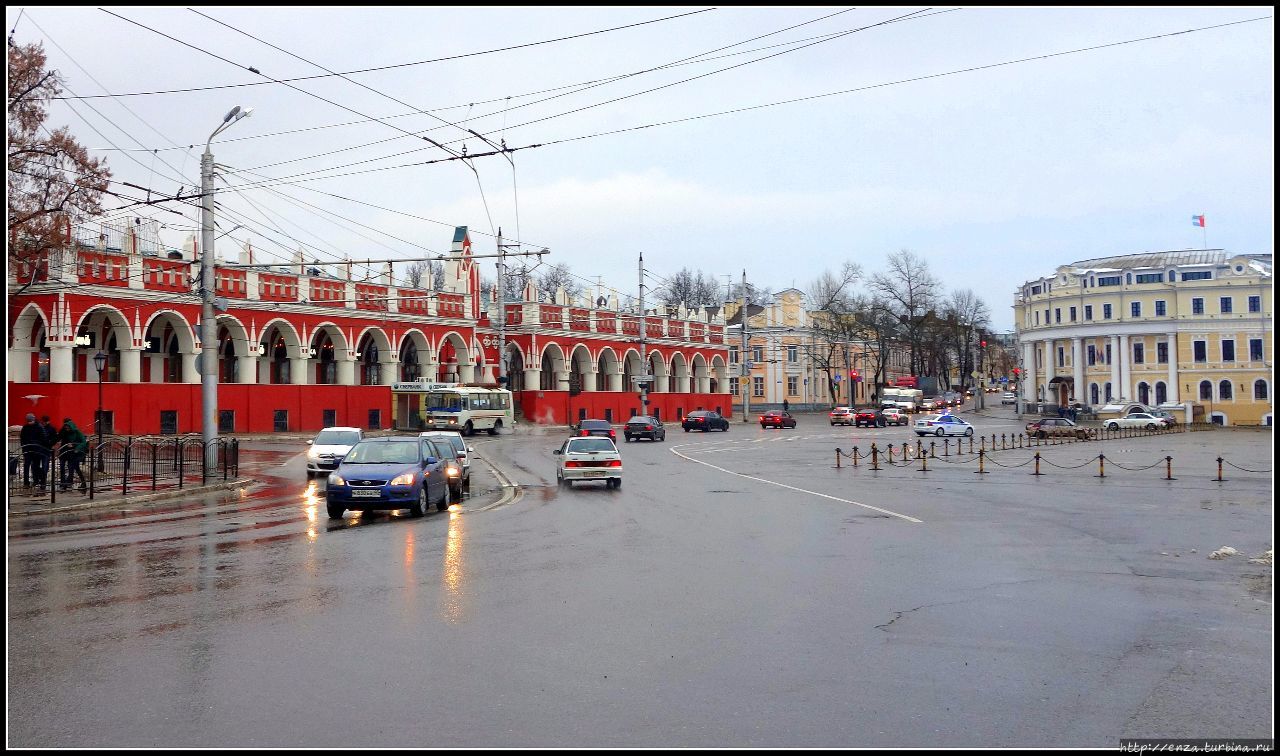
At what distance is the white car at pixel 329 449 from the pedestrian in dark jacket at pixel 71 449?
6554 millimetres

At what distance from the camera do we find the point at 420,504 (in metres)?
18.3

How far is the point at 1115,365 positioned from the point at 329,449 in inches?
3432

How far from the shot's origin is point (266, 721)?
19.7 ft

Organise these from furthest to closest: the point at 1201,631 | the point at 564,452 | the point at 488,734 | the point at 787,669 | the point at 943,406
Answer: the point at 943,406
the point at 564,452
the point at 1201,631
the point at 787,669
the point at 488,734

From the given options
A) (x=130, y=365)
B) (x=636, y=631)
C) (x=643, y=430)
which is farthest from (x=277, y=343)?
(x=636, y=631)

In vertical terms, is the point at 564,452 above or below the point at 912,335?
below

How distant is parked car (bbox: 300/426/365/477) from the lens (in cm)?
2841

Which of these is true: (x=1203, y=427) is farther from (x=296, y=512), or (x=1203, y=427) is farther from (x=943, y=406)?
(x=296, y=512)

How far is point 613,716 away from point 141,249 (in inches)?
1898

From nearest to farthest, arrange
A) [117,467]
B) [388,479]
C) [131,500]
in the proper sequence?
[388,479] → [131,500] → [117,467]

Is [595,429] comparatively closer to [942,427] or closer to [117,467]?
[942,427]

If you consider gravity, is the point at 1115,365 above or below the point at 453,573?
above

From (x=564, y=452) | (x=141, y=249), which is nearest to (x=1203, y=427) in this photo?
(x=564, y=452)

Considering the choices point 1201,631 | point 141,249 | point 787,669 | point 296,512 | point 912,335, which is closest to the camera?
point 787,669
